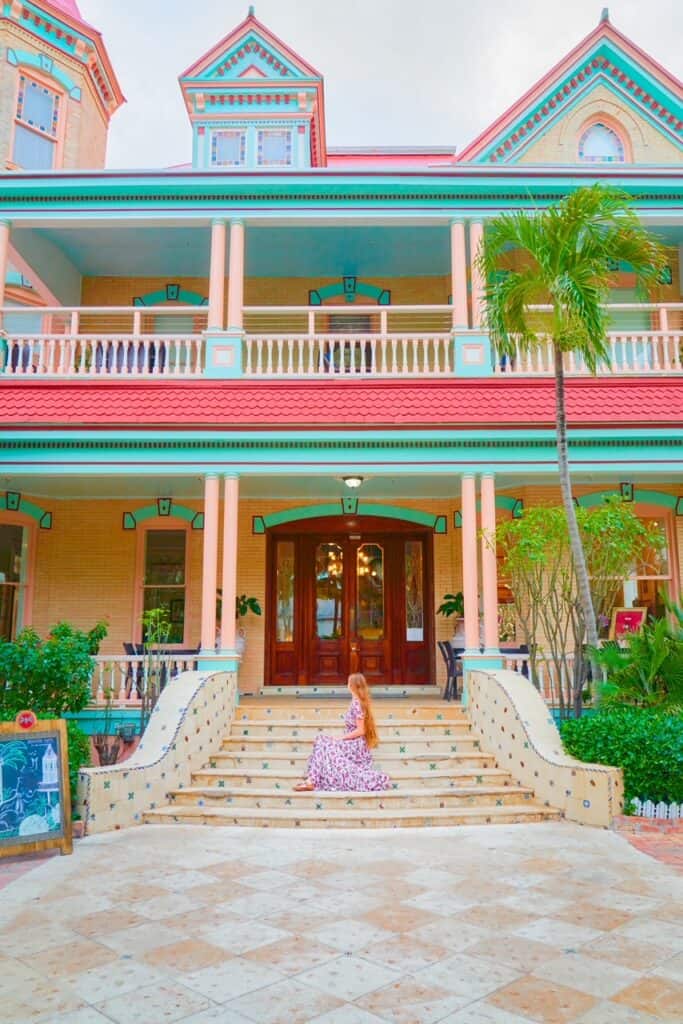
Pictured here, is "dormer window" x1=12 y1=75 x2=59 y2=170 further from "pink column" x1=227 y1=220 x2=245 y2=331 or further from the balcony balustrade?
"pink column" x1=227 y1=220 x2=245 y2=331

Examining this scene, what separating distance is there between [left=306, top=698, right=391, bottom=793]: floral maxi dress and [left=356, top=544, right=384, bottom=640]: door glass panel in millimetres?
5363

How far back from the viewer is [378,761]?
28.8ft

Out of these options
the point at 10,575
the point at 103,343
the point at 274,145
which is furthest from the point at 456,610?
the point at 274,145

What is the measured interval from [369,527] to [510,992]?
1020 centimetres

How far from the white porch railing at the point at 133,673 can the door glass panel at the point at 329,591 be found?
332 cm

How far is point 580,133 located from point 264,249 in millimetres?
6906

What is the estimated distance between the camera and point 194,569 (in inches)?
537

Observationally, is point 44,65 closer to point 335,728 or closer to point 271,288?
point 271,288

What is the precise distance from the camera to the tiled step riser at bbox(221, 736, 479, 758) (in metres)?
9.11

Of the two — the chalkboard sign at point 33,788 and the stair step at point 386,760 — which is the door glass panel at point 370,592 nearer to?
the stair step at point 386,760

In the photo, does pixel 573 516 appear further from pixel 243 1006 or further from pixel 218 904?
pixel 243 1006

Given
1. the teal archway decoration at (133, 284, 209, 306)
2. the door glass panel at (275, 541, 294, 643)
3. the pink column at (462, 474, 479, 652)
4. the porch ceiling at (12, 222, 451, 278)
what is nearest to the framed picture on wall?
the pink column at (462, 474, 479, 652)

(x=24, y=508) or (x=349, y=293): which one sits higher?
(x=349, y=293)

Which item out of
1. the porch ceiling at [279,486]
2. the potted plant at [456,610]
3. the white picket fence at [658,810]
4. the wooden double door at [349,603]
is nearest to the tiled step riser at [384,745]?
the white picket fence at [658,810]
